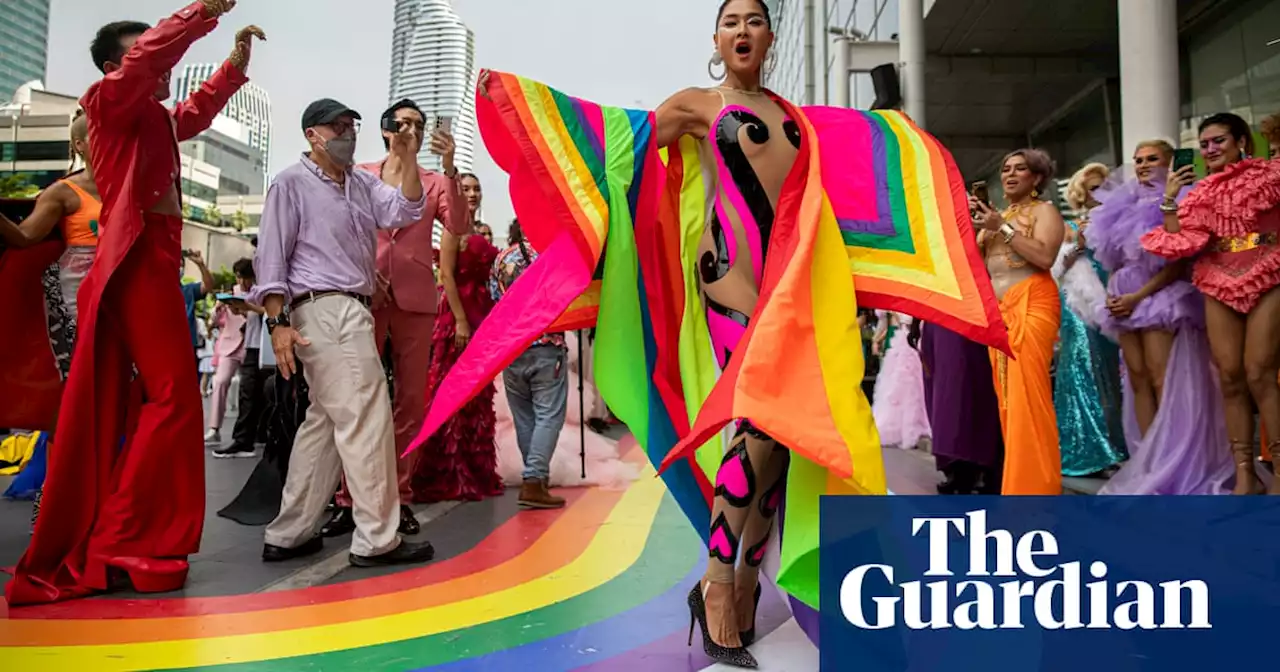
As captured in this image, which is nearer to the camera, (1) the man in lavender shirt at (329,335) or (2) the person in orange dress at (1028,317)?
(1) the man in lavender shirt at (329,335)

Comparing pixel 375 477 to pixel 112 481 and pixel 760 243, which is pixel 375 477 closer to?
pixel 112 481

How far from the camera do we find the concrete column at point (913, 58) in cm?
1132

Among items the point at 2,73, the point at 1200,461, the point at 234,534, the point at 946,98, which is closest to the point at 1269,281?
the point at 1200,461

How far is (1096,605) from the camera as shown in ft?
5.55

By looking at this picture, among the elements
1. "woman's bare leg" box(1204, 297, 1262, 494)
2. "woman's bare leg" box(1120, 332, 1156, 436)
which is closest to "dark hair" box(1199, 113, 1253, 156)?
"woman's bare leg" box(1204, 297, 1262, 494)

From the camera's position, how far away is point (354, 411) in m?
3.26

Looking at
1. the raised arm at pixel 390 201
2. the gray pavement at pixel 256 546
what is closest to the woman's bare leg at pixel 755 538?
the gray pavement at pixel 256 546

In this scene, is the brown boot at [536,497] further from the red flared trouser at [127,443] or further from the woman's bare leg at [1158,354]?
the woman's bare leg at [1158,354]

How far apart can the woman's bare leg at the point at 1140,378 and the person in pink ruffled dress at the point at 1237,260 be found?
47cm

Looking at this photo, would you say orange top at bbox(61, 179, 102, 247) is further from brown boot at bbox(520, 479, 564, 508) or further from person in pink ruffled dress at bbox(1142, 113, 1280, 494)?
person in pink ruffled dress at bbox(1142, 113, 1280, 494)

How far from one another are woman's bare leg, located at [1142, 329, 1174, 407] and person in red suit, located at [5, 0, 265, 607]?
453 cm

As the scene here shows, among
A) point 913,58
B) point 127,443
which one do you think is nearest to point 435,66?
point 127,443

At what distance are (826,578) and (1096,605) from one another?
1.71 feet

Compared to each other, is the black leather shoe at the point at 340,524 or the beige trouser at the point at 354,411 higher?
the beige trouser at the point at 354,411
